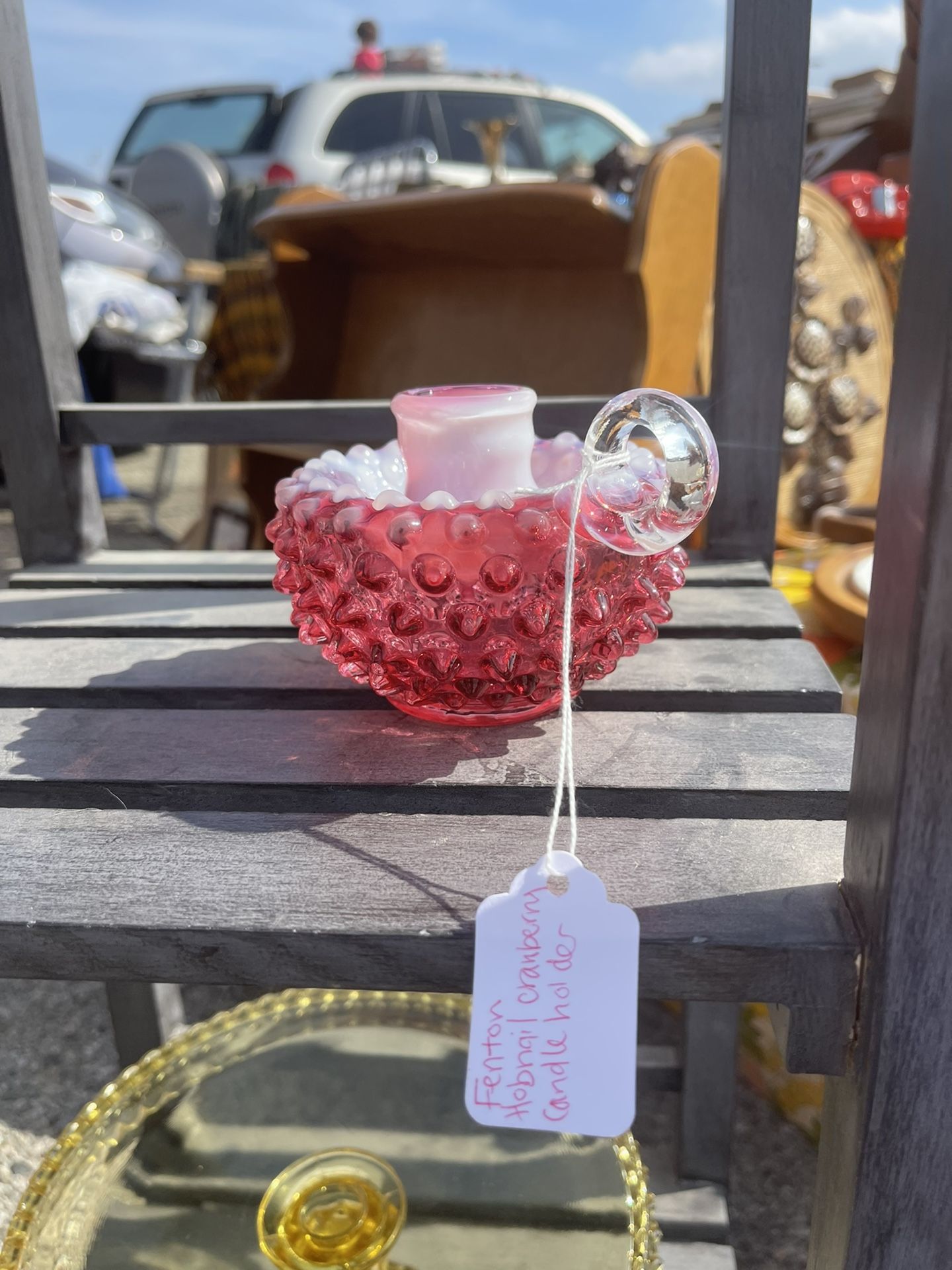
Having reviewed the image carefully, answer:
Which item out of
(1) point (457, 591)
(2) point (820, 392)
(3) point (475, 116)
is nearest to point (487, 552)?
(1) point (457, 591)

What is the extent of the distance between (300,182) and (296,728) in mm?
4495

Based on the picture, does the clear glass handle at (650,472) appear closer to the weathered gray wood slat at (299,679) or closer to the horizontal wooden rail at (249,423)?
the weathered gray wood slat at (299,679)

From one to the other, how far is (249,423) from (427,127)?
4.75m

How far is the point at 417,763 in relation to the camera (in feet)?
1.82

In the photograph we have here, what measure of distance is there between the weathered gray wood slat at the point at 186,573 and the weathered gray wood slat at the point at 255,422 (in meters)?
0.12

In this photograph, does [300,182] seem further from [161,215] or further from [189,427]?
[189,427]

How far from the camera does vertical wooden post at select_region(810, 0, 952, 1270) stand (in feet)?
1.10

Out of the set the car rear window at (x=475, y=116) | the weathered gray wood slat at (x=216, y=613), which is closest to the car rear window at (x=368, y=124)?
the car rear window at (x=475, y=116)

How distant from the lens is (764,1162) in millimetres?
1064

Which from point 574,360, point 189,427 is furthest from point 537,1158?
point 574,360

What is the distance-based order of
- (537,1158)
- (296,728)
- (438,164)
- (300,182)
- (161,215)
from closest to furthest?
(296,728) < (537,1158) < (300,182) < (438,164) < (161,215)

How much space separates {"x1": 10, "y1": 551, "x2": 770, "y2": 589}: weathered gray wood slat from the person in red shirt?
19.8 ft

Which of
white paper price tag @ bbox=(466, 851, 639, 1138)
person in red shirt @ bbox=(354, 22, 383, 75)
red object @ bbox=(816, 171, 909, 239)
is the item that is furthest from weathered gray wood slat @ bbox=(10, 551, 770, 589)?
person in red shirt @ bbox=(354, 22, 383, 75)

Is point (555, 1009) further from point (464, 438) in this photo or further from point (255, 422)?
point (255, 422)
